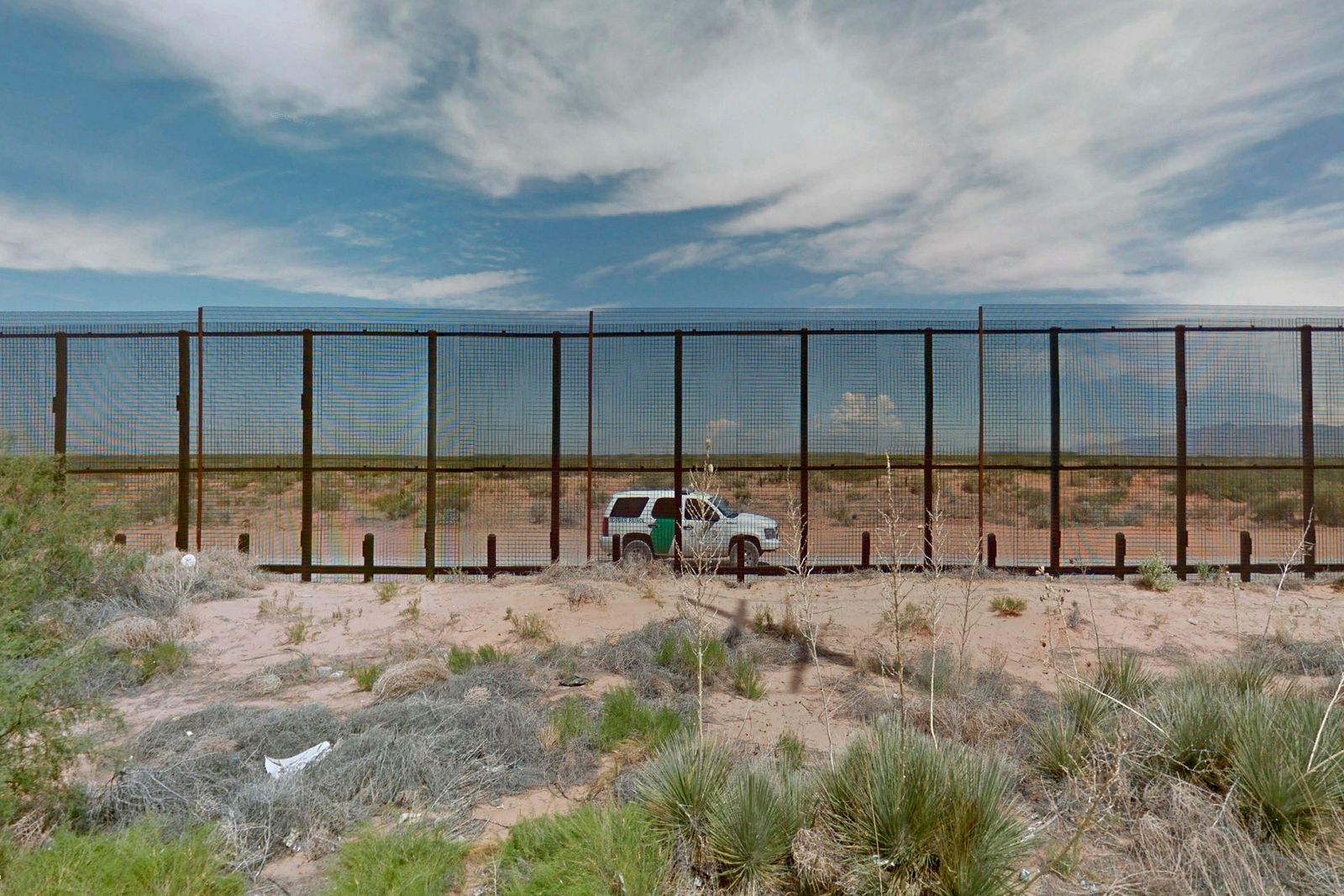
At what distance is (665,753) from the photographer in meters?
3.93

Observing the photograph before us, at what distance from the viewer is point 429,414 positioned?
A: 33.7 feet

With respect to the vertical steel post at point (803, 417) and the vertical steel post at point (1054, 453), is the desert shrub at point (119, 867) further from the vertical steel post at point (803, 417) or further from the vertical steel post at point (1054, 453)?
the vertical steel post at point (1054, 453)

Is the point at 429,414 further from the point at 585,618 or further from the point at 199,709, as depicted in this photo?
the point at 199,709

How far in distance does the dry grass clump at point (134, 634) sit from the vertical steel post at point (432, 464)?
3264 millimetres

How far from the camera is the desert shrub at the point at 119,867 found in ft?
9.86

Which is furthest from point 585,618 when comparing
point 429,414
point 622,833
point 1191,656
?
point 1191,656

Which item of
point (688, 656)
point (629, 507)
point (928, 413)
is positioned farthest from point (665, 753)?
point (928, 413)

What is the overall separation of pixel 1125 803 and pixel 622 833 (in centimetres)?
269

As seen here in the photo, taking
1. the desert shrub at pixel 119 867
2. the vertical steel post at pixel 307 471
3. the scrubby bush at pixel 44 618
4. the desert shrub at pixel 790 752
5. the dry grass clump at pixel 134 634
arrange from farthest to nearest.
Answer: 1. the vertical steel post at pixel 307 471
2. the dry grass clump at pixel 134 634
3. the desert shrub at pixel 790 752
4. the scrubby bush at pixel 44 618
5. the desert shrub at pixel 119 867

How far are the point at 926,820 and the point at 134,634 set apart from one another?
26.3 ft

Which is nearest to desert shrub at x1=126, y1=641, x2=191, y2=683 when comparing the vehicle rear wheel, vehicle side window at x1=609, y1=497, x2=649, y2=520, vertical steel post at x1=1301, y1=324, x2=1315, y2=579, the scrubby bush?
the scrubby bush

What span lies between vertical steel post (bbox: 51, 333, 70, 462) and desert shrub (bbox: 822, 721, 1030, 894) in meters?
12.7

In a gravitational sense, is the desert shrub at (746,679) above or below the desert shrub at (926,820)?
below

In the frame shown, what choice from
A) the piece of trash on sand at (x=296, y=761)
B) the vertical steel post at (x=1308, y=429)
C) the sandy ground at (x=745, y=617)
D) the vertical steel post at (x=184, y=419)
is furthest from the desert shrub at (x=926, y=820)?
the vertical steel post at (x=184, y=419)
